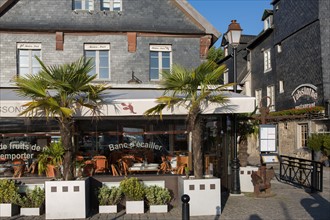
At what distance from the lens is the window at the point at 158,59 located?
50.0ft

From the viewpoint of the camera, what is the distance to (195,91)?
9672mm

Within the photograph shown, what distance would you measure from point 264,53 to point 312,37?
23.5ft

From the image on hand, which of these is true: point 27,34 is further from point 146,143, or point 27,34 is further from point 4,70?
point 146,143

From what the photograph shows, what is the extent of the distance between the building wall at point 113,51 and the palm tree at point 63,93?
537 cm

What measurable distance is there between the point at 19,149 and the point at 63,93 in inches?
109

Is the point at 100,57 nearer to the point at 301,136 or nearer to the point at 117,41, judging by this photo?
the point at 117,41

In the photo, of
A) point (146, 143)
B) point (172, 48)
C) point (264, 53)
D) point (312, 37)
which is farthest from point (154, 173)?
point (264, 53)

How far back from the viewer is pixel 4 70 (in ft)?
47.1

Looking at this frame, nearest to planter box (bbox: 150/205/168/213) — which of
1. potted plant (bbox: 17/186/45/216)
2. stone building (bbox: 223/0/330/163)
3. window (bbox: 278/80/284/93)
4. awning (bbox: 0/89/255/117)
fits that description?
awning (bbox: 0/89/255/117)

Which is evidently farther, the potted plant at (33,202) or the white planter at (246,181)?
the white planter at (246,181)

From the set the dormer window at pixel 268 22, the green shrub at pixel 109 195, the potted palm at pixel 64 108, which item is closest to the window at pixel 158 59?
the potted palm at pixel 64 108

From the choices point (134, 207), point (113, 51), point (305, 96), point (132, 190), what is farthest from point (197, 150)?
point (305, 96)

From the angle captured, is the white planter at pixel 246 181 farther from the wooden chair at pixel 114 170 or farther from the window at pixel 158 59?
the window at pixel 158 59

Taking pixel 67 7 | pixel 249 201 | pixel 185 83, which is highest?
pixel 67 7
